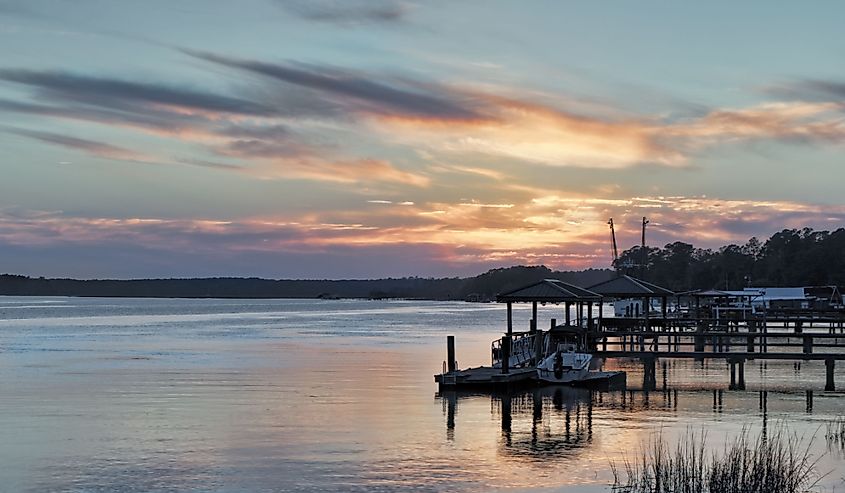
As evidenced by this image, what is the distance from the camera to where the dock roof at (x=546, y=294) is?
4128 centimetres

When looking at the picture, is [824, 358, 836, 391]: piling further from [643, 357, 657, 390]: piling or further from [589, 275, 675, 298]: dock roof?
[589, 275, 675, 298]: dock roof

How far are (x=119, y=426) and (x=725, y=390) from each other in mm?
19689

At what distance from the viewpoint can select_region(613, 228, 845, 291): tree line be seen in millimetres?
131000

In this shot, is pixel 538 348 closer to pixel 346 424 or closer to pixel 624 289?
pixel 624 289

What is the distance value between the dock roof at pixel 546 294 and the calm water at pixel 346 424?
3.96 m

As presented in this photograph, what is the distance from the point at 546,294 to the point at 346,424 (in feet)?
47.1

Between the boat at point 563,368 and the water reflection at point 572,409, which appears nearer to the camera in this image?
the water reflection at point 572,409

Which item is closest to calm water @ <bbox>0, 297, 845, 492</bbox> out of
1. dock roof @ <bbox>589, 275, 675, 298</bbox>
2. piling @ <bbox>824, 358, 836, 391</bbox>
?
piling @ <bbox>824, 358, 836, 391</bbox>

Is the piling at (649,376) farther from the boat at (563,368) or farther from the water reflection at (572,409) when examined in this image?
the boat at (563,368)

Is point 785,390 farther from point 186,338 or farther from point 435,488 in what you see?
point 186,338

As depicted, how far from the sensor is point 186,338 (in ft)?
265

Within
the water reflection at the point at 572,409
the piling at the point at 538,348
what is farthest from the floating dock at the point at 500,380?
the piling at the point at 538,348

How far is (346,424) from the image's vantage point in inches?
1142

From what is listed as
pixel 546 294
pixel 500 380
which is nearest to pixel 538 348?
pixel 546 294
